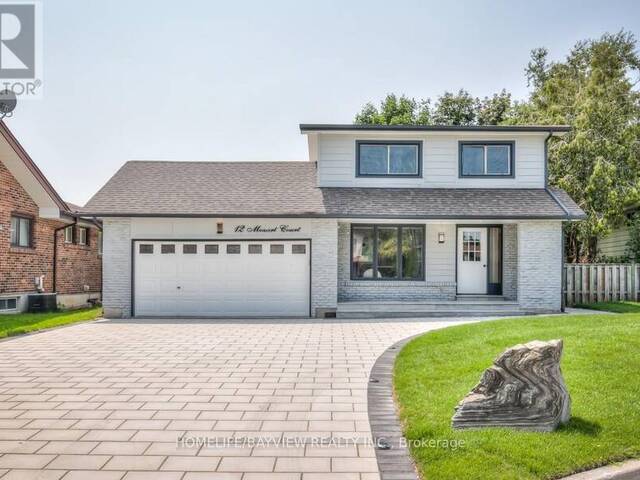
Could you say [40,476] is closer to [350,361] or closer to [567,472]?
[567,472]

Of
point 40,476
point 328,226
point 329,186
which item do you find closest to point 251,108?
point 329,186

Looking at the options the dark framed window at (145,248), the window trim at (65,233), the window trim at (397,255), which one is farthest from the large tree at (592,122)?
the window trim at (65,233)

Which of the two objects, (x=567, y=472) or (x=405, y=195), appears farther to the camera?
(x=405, y=195)

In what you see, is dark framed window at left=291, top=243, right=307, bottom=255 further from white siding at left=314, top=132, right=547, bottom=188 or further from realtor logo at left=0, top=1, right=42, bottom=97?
realtor logo at left=0, top=1, right=42, bottom=97

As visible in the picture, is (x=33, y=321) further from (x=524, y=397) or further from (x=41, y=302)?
(x=524, y=397)

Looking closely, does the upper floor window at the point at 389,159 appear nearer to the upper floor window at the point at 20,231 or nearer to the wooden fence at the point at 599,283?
the wooden fence at the point at 599,283

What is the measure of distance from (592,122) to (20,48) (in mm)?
19778

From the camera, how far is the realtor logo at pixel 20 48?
13023 mm

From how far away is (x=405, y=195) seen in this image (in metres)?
15.3

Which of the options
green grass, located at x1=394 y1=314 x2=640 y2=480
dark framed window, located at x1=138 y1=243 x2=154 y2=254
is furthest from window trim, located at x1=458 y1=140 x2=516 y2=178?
dark framed window, located at x1=138 y1=243 x2=154 y2=254

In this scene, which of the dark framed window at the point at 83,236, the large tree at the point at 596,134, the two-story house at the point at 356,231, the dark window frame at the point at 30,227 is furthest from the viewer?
the dark framed window at the point at 83,236

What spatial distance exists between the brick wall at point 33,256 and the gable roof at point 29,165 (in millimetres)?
599

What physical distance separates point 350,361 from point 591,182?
14318 millimetres

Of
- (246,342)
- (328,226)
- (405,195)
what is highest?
(405,195)
